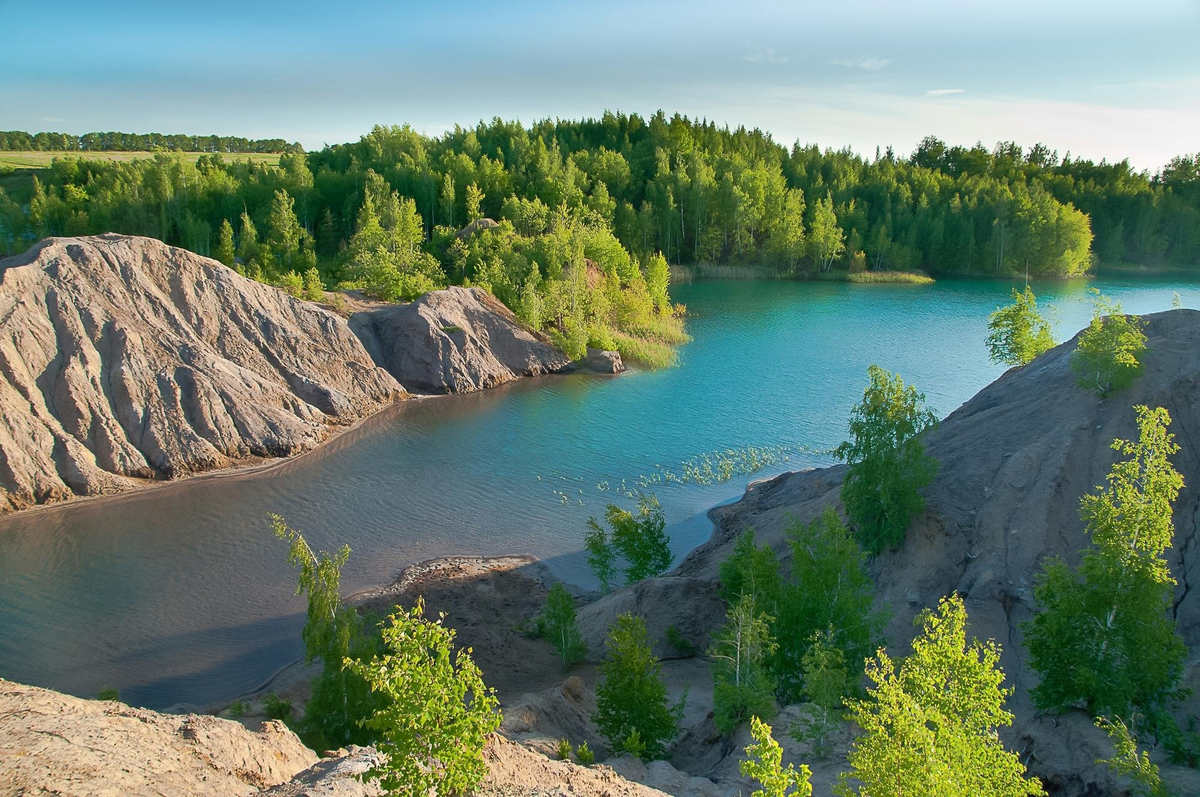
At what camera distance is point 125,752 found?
12.0 meters

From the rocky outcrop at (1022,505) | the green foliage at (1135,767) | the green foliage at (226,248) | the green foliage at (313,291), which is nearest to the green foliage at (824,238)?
the green foliage at (313,291)

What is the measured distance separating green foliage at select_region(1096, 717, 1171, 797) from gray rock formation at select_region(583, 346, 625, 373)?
4395 cm

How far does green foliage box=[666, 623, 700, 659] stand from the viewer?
2333 centimetres

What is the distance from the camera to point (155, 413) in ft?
120

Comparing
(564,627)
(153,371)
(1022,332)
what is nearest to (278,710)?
(564,627)

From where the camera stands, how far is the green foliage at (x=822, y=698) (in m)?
15.9

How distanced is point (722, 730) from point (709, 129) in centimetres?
12807

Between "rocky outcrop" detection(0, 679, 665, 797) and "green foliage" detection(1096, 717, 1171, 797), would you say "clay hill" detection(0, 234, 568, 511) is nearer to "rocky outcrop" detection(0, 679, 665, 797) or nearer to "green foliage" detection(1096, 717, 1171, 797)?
"rocky outcrop" detection(0, 679, 665, 797)

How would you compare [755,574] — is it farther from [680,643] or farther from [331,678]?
[331,678]

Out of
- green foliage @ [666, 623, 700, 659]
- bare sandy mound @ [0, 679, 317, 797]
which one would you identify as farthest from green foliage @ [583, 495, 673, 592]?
bare sandy mound @ [0, 679, 317, 797]

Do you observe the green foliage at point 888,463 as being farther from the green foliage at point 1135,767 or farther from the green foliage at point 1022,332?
the green foliage at point 1022,332

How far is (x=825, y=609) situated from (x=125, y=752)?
14395mm

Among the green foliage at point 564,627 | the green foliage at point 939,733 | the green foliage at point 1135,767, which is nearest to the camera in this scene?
the green foliage at point 939,733

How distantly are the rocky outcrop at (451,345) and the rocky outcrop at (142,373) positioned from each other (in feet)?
16.9
